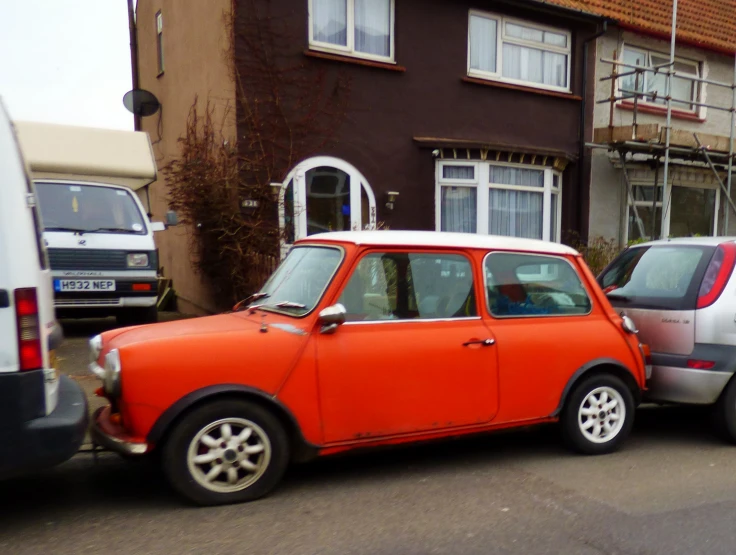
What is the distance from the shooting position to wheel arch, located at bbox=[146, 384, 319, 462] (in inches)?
146

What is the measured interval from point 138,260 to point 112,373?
5184mm

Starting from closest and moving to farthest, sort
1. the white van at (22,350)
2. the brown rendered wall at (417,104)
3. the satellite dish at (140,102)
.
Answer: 1. the white van at (22,350)
2. the brown rendered wall at (417,104)
3. the satellite dish at (140,102)

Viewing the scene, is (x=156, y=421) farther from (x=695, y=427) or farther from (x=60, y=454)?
(x=695, y=427)

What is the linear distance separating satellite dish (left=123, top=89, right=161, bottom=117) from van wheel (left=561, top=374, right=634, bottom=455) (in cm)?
1093

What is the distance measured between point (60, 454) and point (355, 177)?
8375 mm

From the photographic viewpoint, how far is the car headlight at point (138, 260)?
28.1ft

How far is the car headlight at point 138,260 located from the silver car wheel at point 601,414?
5.99 metres

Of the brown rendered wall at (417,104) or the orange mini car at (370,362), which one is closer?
the orange mini car at (370,362)

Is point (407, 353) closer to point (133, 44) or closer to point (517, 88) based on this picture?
point (517, 88)

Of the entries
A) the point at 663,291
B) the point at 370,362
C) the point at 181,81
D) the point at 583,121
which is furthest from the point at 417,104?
the point at 370,362

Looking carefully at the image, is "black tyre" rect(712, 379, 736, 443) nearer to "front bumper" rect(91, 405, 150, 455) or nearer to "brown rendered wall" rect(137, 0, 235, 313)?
"front bumper" rect(91, 405, 150, 455)

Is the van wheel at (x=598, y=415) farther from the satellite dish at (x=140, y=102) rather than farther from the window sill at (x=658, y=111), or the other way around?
the satellite dish at (x=140, y=102)

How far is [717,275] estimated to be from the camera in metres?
5.32

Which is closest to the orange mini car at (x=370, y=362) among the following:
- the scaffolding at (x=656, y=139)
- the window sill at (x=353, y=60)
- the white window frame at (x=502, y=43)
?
the window sill at (x=353, y=60)
